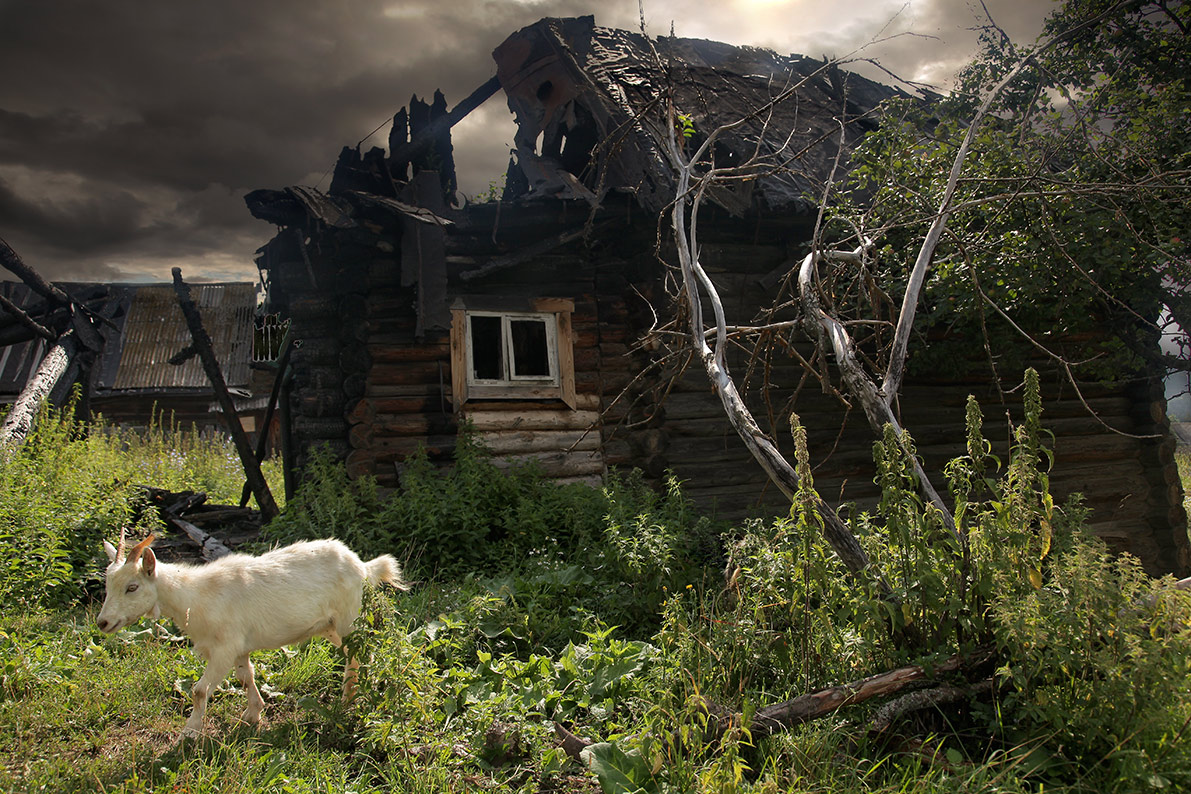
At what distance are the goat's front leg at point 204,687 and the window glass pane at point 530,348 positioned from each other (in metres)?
5.52

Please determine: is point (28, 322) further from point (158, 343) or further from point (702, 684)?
point (158, 343)

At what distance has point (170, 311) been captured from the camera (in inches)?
936

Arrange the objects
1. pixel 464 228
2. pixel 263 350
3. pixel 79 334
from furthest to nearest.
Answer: pixel 263 350 < pixel 79 334 < pixel 464 228

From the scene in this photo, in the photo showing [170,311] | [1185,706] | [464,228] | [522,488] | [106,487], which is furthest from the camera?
[170,311]

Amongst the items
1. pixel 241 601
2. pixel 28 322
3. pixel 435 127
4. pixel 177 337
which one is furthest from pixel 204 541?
pixel 177 337

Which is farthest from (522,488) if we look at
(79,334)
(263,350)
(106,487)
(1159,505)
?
(263,350)

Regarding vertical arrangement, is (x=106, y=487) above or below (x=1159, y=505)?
above

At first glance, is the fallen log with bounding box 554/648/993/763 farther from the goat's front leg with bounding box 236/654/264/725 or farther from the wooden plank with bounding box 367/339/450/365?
the wooden plank with bounding box 367/339/450/365

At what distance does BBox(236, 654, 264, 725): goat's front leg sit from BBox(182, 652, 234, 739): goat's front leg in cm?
13

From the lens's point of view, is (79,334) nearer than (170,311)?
Yes

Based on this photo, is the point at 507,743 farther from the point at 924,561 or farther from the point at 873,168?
the point at 873,168

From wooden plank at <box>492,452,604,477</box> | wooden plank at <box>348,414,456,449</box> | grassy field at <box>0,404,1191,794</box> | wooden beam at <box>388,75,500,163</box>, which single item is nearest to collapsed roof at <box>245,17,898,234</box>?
wooden beam at <box>388,75,500,163</box>

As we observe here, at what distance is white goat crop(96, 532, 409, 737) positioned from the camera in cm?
321

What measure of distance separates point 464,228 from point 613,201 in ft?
5.68
